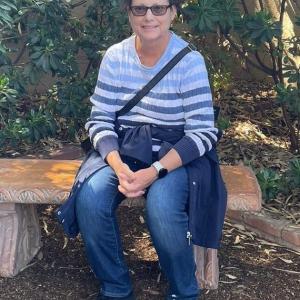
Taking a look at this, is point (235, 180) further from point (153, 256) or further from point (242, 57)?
point (242, 57)

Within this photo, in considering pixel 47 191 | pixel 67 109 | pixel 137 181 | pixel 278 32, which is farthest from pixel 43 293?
pixel 278 32

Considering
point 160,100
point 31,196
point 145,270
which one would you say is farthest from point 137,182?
point 145,270

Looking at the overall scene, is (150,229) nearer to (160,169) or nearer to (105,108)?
(160,169)

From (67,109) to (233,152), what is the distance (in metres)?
1.39

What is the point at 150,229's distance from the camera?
3449mm

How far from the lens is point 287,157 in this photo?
5.52m

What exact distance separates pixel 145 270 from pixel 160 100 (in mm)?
1047

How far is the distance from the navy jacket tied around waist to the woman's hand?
0.39 ft

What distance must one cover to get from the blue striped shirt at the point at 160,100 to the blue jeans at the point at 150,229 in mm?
174

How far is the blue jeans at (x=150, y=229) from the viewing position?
3410mm

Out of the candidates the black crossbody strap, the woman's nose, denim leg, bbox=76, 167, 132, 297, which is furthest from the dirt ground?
the woman's nose

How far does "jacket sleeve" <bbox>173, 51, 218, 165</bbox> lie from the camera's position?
11.8 feet

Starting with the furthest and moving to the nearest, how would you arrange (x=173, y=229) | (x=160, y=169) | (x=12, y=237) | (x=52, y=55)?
(x=52, y=55) → (x=12, y=237) → (x=160, y=169) → (x=173, y=229)

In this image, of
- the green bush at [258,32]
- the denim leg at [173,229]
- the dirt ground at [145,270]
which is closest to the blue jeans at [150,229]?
the denim leg at [173,229]
